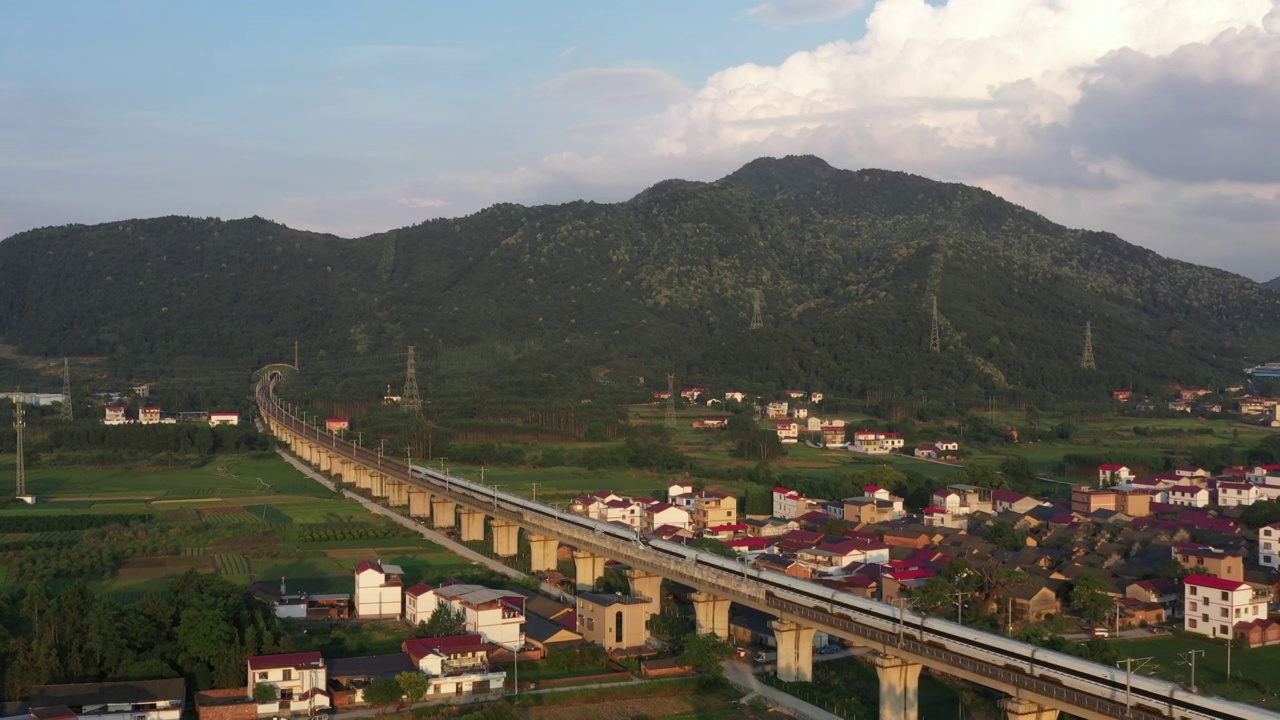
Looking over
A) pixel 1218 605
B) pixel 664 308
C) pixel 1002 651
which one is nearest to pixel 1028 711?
pixel 1002 651

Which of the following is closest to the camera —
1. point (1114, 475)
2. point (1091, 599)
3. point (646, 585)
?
point (1091, 599)

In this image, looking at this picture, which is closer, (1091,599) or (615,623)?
(615,623)

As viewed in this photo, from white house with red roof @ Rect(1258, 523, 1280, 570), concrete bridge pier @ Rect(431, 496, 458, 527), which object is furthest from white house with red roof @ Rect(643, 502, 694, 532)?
white house with red roof @ Rect(1258, 523, 1280, 570)

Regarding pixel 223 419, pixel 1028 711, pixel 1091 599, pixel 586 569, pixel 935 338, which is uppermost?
pixel 935 338

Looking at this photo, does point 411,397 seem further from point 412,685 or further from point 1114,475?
point 412,685

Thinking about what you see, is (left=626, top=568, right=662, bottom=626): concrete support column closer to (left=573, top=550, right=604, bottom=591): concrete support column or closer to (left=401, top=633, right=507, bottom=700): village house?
(left=573, top=550, right=604, bottom=591): concrete support column

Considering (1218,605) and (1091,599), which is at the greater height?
(1218,605)

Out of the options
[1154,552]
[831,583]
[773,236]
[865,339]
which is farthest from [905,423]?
[773,236]
